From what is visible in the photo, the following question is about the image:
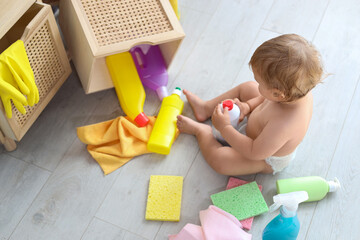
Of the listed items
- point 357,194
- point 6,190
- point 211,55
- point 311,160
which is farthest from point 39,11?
point 357,194

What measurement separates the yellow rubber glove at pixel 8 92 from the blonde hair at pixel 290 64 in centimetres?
59

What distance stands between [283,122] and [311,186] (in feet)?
0.91

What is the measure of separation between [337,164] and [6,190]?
3.41 ft

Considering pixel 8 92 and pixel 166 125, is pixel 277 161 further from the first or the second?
pixel 8 92

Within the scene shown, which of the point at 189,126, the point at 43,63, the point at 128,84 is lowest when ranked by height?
the point at 189,126

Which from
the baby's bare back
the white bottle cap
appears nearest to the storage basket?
the baby's bare back

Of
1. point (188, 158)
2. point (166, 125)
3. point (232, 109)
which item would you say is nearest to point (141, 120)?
point (166, 125)

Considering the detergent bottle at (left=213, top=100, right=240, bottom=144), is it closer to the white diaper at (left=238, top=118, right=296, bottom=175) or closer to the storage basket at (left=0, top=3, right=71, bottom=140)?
the white diaper at (left=238, top=118, right=296, bottom=175)

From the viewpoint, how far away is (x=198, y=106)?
1414 mm

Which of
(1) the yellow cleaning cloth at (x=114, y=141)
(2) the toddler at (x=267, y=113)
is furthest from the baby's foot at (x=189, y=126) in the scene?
(1) the yellow cleaning cloth at (x=114, y=141)

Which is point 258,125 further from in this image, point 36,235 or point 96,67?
point 36,235

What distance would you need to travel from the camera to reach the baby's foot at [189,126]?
136 cm

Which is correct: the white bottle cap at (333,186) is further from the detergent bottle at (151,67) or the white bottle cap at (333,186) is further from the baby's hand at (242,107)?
the detergent bottle at (151,67)

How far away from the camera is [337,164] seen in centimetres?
135
